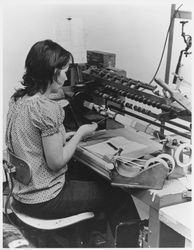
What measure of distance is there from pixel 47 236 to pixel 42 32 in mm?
1477

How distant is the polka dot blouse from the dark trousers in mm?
35

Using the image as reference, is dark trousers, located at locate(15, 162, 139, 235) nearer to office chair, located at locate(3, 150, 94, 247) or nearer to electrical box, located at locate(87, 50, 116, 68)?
office chair, located at locate(3, 150, 94, 247)

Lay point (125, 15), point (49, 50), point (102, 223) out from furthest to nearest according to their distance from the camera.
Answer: point (125, 15) → point (102, 223) → point (49, 50)

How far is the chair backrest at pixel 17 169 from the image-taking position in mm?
1430

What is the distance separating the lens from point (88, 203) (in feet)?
5.15

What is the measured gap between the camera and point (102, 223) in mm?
1863

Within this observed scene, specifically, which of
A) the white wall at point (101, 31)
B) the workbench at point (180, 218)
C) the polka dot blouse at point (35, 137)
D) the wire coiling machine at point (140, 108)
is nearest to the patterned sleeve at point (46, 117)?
the polka dot blouse at point (35, 137)

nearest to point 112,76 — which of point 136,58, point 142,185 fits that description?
point 142,185

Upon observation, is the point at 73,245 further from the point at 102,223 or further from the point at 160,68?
the point at 160,68

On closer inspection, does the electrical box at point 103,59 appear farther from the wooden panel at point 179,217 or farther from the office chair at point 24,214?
the wooden panel at point 179,217

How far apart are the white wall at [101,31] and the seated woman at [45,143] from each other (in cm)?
105

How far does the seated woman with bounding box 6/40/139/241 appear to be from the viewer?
143 centimetres

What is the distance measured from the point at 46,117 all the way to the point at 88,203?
0.42 m

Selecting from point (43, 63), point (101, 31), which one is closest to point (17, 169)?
point (43, 63)
